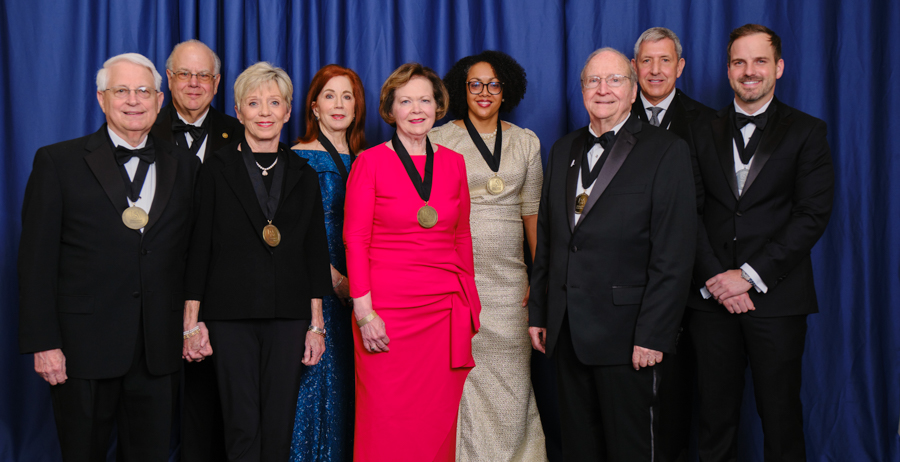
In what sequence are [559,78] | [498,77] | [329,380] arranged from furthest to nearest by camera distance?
1. [559,78]
2. [498,77]
3. [329,380]

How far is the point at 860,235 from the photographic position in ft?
11.1

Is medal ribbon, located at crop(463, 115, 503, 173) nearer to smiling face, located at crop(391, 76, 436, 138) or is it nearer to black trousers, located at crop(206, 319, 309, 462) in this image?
smiling face, located at crop(391, 76, 436, 138)

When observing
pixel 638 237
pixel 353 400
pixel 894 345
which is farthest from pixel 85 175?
pixel 894 345

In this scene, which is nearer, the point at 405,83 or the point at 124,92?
the point at 124,92

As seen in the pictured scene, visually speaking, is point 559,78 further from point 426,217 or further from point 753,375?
point 753,375

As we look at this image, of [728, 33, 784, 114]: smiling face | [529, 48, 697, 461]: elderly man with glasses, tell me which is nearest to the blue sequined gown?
[529, 48, 697, 461]: elderly man with glasses

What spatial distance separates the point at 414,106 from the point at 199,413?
1524 millimetres

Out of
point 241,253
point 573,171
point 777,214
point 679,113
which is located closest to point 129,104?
point 241,253

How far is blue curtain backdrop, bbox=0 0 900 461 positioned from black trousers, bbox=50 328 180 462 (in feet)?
5.15

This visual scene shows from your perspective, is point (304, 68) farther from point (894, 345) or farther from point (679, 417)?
point (894, 345)

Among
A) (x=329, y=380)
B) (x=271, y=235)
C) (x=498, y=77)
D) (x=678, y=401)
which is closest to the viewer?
(x=271, y=235)

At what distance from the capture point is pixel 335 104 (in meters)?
3.01

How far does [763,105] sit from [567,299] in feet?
4.10

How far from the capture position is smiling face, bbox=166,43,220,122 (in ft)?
10.2
